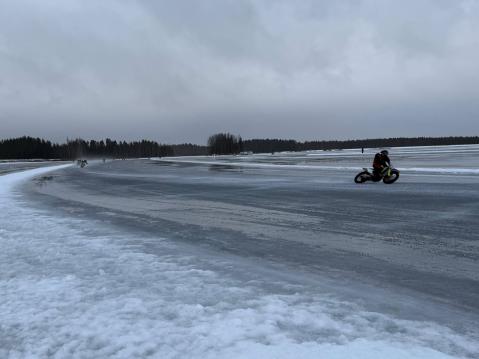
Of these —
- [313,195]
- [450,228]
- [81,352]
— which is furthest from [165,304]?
[313,195]

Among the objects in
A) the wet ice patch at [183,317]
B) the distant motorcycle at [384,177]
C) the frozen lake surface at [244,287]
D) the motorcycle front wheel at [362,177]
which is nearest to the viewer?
the wet ice patch at [183,317]

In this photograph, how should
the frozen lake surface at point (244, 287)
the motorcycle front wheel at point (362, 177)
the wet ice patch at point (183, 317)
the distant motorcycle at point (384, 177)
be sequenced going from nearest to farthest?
1. the wet ice patch at point (183, 317)
2. the frozen lake surface at point (244, 287)
3. the distant motorcycle at point (384, 177)
4. the motorcycle front wheel at point (362, 177)

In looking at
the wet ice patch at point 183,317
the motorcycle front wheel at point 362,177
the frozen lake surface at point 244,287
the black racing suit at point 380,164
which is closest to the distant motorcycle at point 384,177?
the motorcycle front wheel at point 362,177

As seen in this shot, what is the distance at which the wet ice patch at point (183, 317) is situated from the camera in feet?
10.4

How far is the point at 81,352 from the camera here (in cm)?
322

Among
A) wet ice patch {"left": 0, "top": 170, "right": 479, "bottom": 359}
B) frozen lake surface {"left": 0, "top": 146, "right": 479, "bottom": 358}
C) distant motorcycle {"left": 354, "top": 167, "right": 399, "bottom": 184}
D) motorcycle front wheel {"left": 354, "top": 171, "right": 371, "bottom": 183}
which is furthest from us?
motorcycle front wheel {"left": 354, "top": 171, "right": 371, "bottom": 183}

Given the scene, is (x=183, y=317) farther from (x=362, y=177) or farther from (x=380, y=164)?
(x=380, y=164)

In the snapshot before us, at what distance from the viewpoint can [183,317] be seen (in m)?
3.77

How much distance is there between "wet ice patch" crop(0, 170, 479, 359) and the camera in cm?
318

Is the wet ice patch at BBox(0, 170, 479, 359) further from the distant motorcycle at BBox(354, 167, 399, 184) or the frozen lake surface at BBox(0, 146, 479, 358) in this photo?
the distant motorcycle at BBox(354, 167, 399, 184)

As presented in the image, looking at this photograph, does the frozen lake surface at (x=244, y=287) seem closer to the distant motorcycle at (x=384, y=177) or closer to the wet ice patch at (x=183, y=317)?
the wet ice patch at (x=183, y=317)

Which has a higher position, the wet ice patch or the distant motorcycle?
the distant motorcycle

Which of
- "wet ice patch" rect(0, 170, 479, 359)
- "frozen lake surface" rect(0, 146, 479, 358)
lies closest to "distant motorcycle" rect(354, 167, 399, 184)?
"frozen lake surface" rect(0, 146, 479, 358)

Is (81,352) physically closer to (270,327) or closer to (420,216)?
(270,327)
